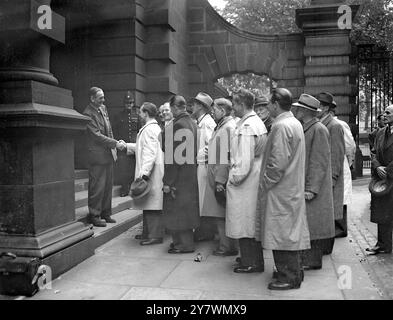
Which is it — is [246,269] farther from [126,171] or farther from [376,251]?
[126,171]

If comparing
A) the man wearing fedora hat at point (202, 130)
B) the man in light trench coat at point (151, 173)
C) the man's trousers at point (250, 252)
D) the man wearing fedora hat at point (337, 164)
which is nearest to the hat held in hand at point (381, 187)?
the man wearing fedora hat at point (337, 164)

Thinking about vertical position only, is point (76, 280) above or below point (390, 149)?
below

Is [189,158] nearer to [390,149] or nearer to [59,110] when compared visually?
[59,110]

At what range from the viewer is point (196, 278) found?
15.5ft

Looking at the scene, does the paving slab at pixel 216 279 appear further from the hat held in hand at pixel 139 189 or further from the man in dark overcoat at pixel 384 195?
the man in dark overcoat at pixel 384 195

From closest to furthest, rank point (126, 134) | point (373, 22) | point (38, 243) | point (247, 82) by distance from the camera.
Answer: point (38, 243)
point (126, 134)
point (373, 22)
point (247, 82)

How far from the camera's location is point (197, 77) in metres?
13.9

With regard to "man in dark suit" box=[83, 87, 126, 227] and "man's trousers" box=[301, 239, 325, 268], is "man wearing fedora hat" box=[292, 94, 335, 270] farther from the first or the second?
"man in dark suit" box=[83, 87, 126, 227]

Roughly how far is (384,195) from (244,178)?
82.3 inches

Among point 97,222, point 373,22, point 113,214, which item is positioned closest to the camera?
point 97,222

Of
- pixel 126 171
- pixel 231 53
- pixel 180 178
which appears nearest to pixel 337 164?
pixel 180 178

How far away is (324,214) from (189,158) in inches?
75.5
